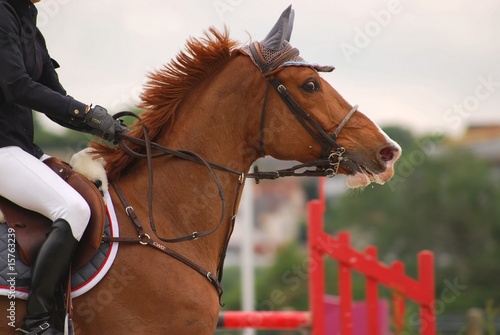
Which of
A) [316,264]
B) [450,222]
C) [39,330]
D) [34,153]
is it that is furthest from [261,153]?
[450,222]

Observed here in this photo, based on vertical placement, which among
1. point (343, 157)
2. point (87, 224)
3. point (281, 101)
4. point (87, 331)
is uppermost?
point (281, 101)

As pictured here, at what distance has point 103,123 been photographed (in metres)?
4.30

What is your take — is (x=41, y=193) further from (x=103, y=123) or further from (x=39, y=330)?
(x=39, y=330)

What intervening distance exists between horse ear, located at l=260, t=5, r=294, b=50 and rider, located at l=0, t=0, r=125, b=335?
1038 mm

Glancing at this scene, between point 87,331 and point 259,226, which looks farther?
point 259,226

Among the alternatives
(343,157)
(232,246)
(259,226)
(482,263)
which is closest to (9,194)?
(343,157)

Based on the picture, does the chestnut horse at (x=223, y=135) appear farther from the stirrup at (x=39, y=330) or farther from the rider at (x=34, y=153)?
the stirrup at (x=39, y=330)

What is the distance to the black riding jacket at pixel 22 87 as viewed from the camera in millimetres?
4086

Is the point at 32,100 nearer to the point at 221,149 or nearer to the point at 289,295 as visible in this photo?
the point at 221,149

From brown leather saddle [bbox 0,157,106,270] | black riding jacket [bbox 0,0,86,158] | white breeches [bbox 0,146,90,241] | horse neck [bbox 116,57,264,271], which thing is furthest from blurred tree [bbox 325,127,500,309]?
white breeches [bbox 0,146,90,241]

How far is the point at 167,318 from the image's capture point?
4074 mm

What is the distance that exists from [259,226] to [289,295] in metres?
34.5

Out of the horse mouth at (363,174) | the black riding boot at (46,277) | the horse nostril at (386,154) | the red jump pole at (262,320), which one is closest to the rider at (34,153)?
the black riding boot at (46,277)

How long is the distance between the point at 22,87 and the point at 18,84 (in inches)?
1.0
